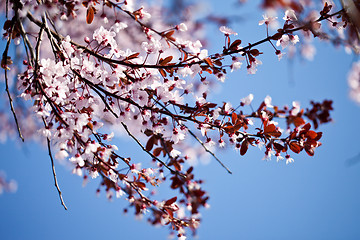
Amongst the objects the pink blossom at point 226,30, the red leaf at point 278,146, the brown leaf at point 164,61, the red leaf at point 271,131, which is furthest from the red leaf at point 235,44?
the red leaf at point 278,146

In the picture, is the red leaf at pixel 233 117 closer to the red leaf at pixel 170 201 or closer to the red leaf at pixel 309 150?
the red leaf at pixel 309 150

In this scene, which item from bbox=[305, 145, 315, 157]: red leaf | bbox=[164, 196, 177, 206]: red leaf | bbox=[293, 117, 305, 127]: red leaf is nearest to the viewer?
bbox=[293, 117, 305, 127]: red leaf

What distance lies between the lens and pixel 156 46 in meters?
1.94

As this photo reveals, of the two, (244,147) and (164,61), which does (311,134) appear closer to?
(244,147)

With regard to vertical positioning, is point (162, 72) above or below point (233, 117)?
above

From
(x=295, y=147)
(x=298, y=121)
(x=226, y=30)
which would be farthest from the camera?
(x=295, y=147)

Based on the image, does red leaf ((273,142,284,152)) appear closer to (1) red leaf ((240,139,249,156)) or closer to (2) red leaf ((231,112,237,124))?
(1) red leaf ((240,139,249,156))

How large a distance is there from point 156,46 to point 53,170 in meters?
1.18

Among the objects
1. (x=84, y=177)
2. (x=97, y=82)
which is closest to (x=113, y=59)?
(x=97, y=82)

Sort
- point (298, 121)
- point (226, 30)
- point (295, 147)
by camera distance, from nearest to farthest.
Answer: point (298, 121) < point (226, 30) < point (295, 147)

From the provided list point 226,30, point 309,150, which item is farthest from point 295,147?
point 226,30

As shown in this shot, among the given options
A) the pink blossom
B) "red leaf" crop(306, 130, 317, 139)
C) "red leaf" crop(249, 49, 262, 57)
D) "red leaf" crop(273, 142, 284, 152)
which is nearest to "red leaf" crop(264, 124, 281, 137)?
"red leaf" crop(273, 142, 284, 152)

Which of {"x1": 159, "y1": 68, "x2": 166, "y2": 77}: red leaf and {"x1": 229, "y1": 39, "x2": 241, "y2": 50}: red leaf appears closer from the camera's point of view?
{"x1": 229, "y1": 39, "x2": 241, "y2": 50}: red leaf

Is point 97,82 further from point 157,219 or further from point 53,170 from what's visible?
point 157,219
